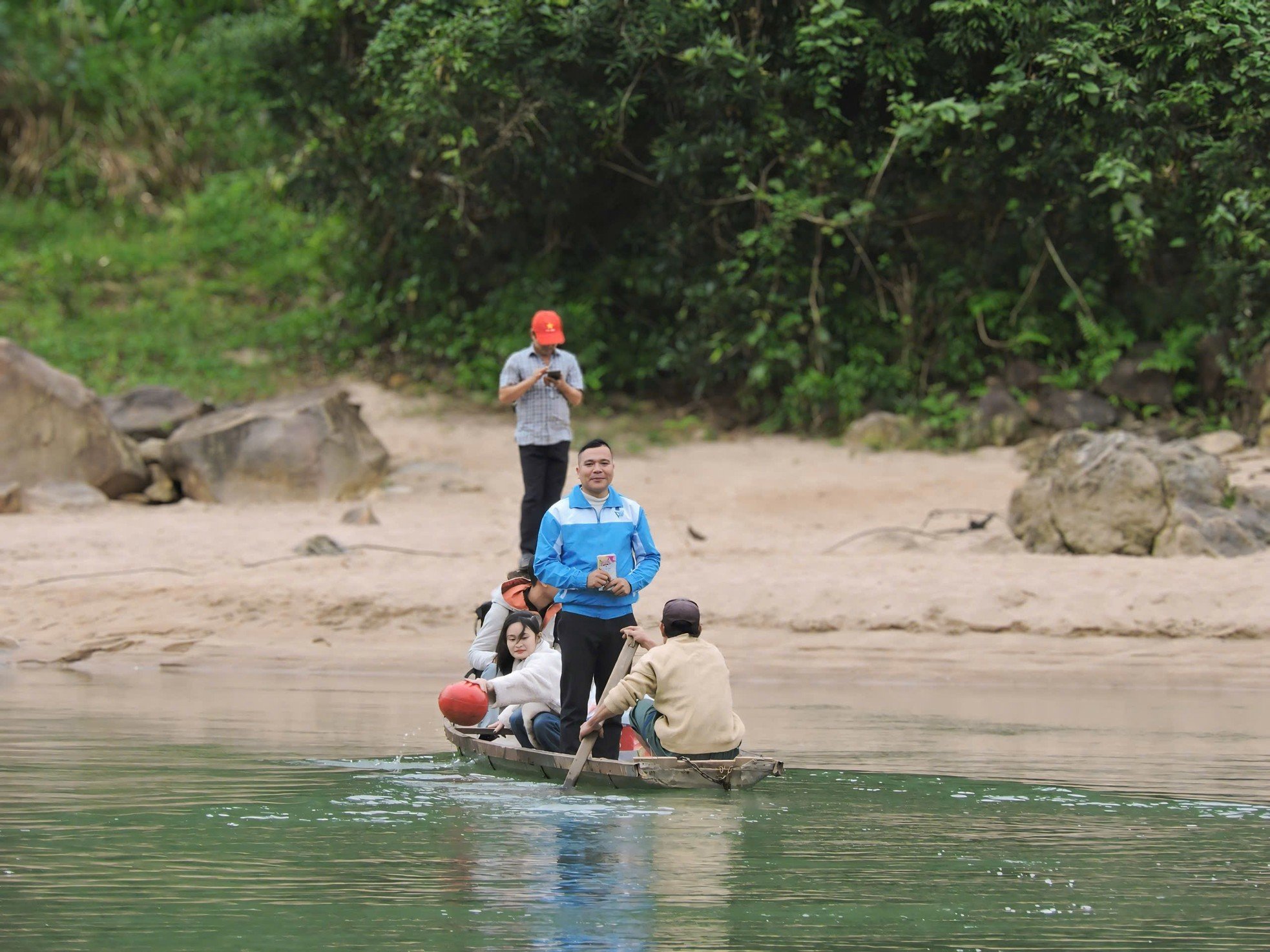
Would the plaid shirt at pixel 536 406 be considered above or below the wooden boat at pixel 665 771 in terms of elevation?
above

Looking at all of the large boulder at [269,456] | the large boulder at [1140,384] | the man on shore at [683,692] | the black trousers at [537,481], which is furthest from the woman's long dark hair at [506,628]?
the large boulder at [1140,384]

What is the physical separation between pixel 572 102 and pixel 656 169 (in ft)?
3.90

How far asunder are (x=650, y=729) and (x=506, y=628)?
1016 mm

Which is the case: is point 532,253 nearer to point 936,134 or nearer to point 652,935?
point 936,134

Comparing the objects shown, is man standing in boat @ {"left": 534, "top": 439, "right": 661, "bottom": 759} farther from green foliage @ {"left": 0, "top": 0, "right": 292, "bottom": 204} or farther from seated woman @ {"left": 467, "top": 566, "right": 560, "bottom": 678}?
green foliage @ {"left": 0, "top": 0, "right": 292, "bottom": 204}

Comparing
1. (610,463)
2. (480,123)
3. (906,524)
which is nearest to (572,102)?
(480,123)

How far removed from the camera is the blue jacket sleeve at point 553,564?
7598mm

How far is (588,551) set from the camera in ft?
25.2

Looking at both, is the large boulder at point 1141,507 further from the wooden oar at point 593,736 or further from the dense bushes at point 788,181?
the wooden oar at point 593,736

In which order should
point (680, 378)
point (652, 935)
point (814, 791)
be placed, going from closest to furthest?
point (652, 935) < point (814, 791) < point (680, 378)

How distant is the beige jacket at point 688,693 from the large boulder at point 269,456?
8.40 m

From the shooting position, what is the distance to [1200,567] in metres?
11.9

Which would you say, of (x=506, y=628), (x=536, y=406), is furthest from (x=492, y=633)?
(x=536, y=406)

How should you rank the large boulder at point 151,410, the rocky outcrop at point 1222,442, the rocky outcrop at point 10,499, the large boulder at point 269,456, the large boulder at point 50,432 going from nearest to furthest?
the rocky outcrop at point 10,499 → the large boulder at point 50,432 → the large boulder at point 269,456 → the rocky outcrop at point 1222,442 → the large boulder at point 151,410
